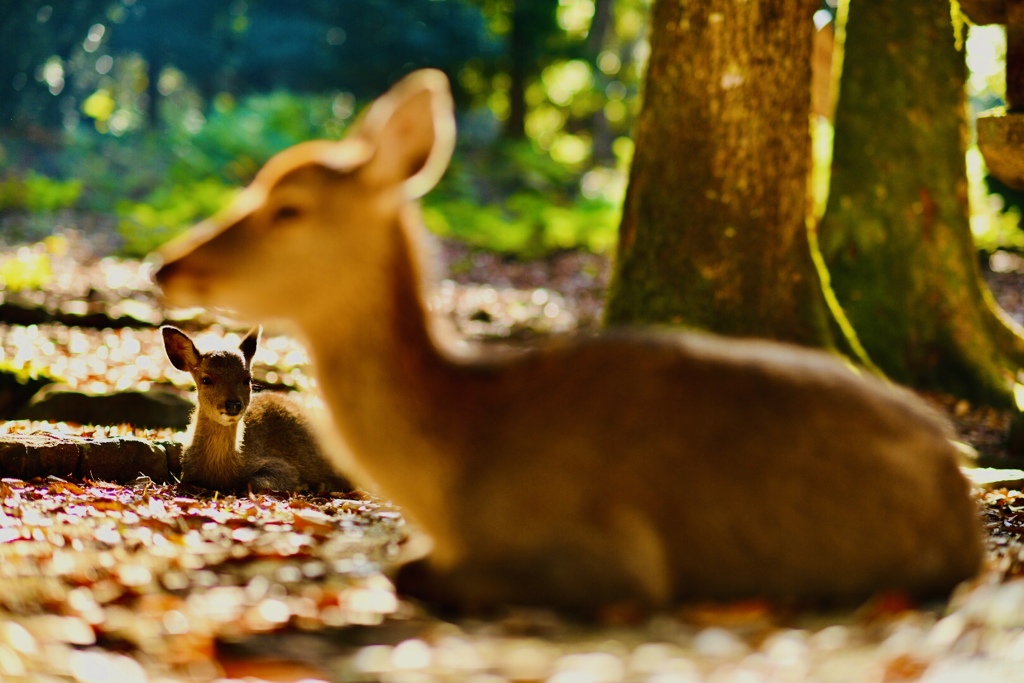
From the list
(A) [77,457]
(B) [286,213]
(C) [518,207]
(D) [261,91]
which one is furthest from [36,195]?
(B) [286,213]

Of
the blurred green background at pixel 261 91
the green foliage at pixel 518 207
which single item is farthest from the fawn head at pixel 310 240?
the blurred green background at pixel 261 91

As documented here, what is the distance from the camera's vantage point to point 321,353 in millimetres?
4258

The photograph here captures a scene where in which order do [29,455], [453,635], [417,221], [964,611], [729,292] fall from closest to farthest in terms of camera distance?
[453,635]
[964,611]
[417,221]
[29,455]
[729,292]

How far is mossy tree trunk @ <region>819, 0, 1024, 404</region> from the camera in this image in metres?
11.8

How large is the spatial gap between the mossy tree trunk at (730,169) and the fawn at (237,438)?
8.98 ft

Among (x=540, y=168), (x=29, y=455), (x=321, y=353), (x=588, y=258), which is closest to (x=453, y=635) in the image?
(x=321, y=353)

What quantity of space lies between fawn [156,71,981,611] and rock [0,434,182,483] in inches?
124

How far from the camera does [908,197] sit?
473 inches

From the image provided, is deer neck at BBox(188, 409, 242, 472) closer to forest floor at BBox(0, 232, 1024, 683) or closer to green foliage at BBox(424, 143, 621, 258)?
forest floor at BBox(0, 232, 1024, 683)

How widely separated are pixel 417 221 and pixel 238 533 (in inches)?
71.6

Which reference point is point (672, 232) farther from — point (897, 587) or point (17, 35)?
point (17, 35)

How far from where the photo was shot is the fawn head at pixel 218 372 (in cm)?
765

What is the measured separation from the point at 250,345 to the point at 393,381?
4142 mm

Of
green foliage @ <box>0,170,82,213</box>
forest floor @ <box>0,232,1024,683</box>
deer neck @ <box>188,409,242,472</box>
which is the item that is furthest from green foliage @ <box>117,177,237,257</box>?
forest floor @ <box>0,232,1024,683</box>
